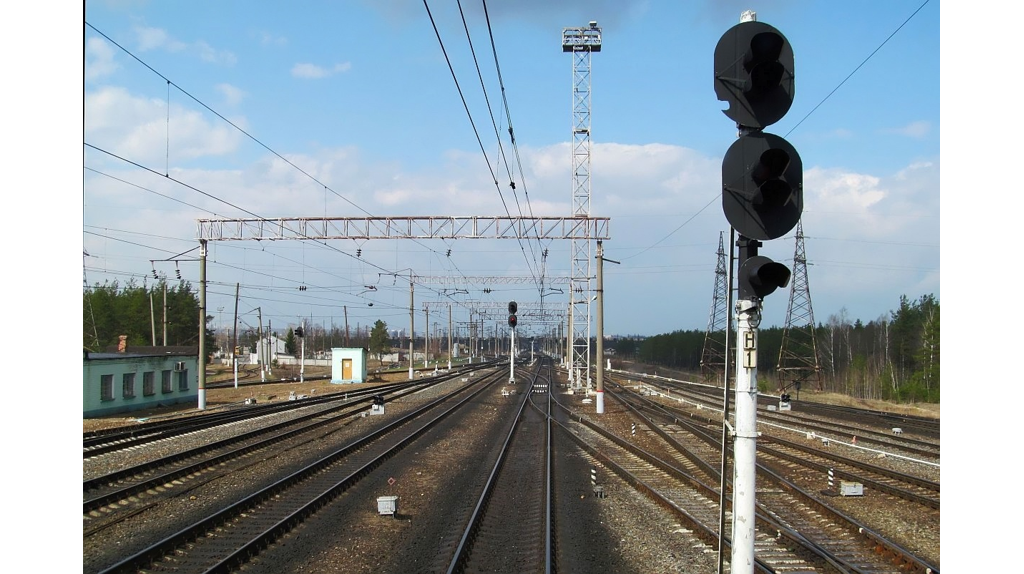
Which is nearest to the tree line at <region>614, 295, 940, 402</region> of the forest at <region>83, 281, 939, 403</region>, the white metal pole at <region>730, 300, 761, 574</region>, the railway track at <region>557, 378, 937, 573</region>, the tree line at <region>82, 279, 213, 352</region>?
the forest at <region>83, 281, 939, 403</region>

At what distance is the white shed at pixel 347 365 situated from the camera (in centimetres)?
4856

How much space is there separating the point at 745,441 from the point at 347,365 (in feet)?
153

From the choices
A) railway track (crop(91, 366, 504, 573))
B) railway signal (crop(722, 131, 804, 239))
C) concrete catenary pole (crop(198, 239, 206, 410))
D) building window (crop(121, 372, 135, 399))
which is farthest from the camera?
building window (crop(121, 372, 135, 399))

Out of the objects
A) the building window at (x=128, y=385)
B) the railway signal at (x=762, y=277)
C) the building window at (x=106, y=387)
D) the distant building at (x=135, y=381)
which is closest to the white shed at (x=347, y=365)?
the distant building at (x=135, y=381)

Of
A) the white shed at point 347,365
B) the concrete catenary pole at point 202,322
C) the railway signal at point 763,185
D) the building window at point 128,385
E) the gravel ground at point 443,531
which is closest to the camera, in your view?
the railway signal at point 763,185

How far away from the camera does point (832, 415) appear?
28.7 metres

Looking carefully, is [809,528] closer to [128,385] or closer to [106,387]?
[106,387]

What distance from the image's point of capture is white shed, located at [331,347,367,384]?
1912 inches

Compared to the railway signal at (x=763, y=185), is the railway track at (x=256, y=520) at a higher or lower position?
lower

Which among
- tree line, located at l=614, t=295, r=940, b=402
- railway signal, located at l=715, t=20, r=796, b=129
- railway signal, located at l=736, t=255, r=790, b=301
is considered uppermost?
railway signal, located at l=715, t=20, r=796, b=129

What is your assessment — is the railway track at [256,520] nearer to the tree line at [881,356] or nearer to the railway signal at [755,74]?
the railway signal at [755,74]

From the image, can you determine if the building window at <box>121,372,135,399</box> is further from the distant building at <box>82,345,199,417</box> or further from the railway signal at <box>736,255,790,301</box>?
the railway signal at <box>736,255,790,301</box>

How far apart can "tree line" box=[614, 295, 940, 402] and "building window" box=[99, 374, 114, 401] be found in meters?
27.9
